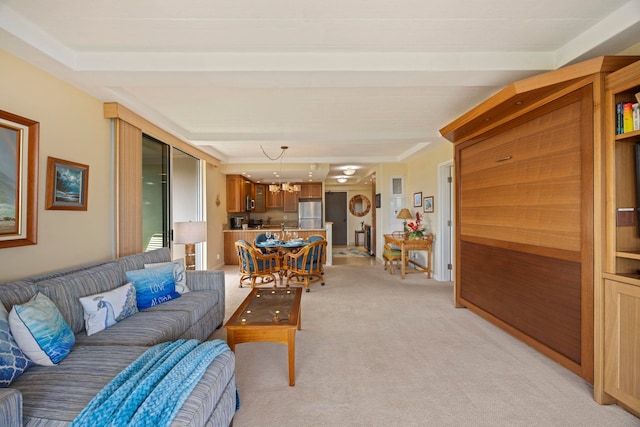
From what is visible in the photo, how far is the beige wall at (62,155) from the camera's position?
211 centimetres

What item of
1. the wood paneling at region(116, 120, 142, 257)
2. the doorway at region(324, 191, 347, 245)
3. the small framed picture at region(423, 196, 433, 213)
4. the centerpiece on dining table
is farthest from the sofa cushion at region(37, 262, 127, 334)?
the doorway at region(324, 191, 347, 245)

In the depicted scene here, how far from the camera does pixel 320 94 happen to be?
3027 mm

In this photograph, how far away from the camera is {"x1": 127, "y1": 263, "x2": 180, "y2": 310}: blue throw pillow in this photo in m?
2.54

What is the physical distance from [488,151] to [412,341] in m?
2.22

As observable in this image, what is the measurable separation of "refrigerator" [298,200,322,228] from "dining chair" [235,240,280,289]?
3996 mm

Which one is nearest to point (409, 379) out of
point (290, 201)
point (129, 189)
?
point (129, 189)

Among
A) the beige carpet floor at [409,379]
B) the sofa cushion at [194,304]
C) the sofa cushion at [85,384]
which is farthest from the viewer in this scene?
the sofa cushion at [194,304]

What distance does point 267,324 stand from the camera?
7.07 feet

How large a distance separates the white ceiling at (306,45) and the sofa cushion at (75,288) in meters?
1.65

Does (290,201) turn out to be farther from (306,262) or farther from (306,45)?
(306,45)

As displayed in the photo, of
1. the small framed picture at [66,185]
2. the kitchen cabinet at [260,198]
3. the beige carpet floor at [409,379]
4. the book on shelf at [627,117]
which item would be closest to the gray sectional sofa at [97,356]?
the beige carpet floor at [409,379]

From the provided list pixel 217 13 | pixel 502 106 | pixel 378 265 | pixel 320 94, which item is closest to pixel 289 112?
pixel 320 94

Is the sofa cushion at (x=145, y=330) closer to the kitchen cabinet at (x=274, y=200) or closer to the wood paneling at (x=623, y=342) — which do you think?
the wood paneling at (x=623, y=342)

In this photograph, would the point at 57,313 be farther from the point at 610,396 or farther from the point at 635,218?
the point at 635,218
